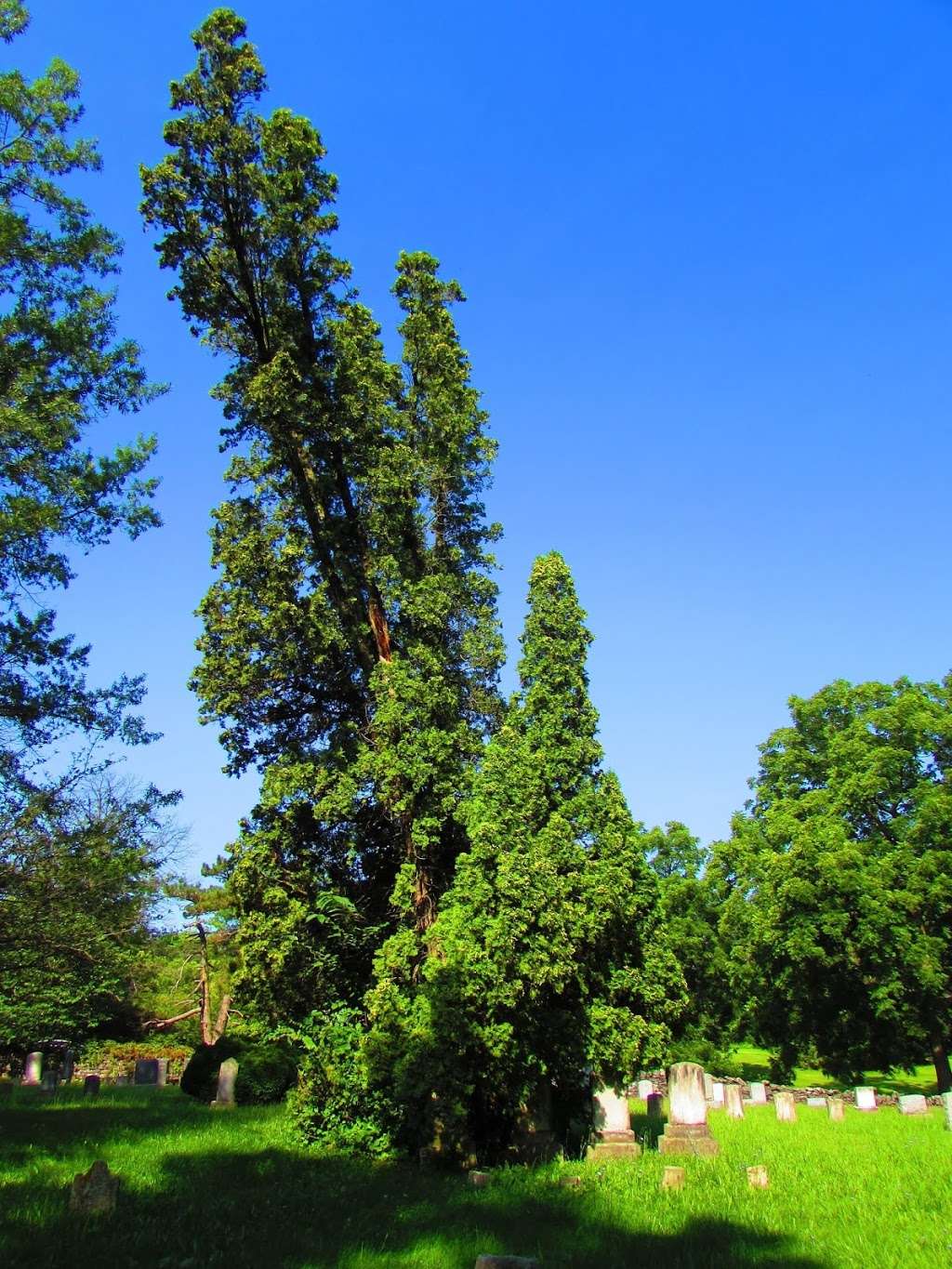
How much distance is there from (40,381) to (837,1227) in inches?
525

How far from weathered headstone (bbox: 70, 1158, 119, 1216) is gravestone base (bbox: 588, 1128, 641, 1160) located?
6.46m

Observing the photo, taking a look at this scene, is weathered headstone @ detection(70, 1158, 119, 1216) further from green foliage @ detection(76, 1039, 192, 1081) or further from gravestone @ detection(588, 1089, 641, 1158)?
green foliage @ detection(76, 1039, 192, 1081)

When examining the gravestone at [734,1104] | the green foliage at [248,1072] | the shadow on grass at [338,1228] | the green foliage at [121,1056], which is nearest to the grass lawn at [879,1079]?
the gravestone at [734,1104]

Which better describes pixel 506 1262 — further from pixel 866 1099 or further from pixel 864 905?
pixel 864 905

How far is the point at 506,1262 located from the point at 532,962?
5.91 metres

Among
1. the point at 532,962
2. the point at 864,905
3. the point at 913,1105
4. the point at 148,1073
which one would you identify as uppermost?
the point at 864,905

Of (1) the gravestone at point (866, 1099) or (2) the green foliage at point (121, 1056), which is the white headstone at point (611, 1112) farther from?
(2) the green foliage at point (121, 1056)

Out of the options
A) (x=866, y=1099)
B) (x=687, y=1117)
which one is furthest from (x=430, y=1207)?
(x=866, y=1099)

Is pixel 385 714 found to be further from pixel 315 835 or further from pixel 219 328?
pixel 219 328

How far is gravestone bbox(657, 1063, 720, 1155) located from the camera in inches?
451

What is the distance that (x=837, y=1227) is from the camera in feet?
24.0

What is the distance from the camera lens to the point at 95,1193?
24.6ft

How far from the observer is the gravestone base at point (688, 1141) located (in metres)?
11.4

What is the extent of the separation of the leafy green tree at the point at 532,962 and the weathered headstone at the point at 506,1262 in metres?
5.73
